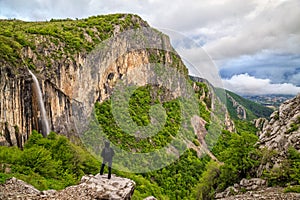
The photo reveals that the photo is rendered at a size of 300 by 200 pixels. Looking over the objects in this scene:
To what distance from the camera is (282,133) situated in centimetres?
2883

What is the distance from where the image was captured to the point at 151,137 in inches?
2911

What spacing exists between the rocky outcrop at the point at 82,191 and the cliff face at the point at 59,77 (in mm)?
17613

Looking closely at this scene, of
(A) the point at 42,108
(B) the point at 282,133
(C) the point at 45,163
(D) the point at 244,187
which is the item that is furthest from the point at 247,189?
(A) the point at 42,108

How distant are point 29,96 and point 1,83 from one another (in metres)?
6.21

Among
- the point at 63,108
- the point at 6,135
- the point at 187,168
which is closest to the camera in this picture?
the point at 6,135

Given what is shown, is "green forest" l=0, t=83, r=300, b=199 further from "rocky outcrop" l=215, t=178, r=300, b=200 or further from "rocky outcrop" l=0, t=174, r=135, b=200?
"rocky outcrop" l=0, t=174, r=135, b=200

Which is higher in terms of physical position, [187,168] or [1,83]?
[1,83]

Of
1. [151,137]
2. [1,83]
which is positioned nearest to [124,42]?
[151,137]

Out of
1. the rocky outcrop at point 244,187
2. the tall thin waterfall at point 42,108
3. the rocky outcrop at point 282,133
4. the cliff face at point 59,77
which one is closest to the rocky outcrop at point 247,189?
the rocky outcrop at point 244,187

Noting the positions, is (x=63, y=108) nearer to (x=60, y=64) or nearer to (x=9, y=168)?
(x=60, y=64)

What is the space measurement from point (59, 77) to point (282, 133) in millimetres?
36856

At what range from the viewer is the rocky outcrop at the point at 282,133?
25.5 metres

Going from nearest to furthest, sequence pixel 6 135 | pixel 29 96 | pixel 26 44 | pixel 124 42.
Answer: pixel 6 135 → pixel 29 96 → pixel 26 44 → pixel 124 42

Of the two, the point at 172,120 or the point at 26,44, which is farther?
the point at 172,120
